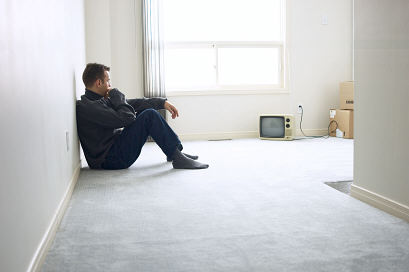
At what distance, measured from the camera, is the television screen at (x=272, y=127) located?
5.45 m

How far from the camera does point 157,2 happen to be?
17.8 feet

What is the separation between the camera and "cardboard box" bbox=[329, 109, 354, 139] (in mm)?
5434

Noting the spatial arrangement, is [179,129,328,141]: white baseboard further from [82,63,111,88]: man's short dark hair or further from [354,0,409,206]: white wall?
[354,0,409,206]: white wall

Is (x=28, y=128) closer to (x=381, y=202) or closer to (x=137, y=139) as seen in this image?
(x=381, y=202)

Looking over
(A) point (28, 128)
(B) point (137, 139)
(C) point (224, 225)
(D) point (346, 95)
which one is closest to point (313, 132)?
(D) point (346, 95)

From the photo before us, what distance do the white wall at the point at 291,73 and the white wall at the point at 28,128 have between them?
3.08 metres

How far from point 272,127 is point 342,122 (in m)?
0.82

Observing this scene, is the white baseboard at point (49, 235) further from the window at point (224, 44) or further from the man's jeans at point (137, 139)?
the window at point (224, 44)

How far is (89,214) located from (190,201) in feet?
1.67

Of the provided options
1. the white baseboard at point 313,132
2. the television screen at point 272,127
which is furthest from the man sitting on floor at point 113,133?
the white baseboard at point 313,132

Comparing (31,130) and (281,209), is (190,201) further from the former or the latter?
(31,130)

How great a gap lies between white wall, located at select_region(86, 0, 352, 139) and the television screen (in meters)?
0.33

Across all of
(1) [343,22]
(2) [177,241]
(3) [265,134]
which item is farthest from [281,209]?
(1) [343,22]

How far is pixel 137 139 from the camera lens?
11.2 feet
